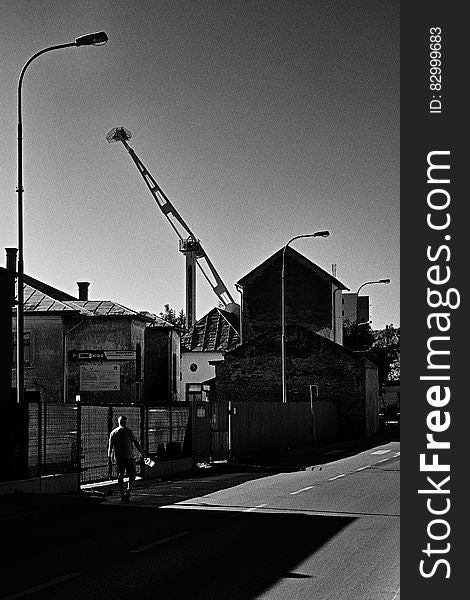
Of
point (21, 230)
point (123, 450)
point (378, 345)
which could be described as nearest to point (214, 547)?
point (123, 450)

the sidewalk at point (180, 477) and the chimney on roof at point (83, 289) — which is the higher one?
the chimney on roof at point (83, 289)

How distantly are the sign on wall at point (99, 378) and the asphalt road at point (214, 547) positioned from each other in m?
27.1

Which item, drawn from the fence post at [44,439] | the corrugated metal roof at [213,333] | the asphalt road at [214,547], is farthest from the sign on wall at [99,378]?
the corrugated metal roof at [213,333]

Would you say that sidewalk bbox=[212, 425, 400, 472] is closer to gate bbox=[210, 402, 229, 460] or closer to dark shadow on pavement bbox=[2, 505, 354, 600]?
gate bbox=[210, 402, 229, 460]

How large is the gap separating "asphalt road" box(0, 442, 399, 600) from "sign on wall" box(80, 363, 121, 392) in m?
27.1

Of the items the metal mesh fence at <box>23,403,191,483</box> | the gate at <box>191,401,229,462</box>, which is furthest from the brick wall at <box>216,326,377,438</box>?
the metal mesh fence at <box>23,403,191,483</box>

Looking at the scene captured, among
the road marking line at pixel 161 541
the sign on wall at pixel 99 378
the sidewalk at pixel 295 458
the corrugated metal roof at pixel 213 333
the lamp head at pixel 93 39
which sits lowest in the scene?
the sidewalk at pixel 295 458

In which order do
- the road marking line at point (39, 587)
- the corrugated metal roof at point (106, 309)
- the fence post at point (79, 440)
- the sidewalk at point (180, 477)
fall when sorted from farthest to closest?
the corrugated metal roof at point (106, 309) < the fence post at point (79, 440) < the sidewalk at point (180, 477) < the road marking line at point (39, 587)

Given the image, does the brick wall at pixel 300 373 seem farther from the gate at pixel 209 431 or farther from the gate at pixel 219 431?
the gate at pixel 209 431

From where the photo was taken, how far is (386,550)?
41.5 feet

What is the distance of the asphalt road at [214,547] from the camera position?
33.2 ft

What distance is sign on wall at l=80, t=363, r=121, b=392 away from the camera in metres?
48.8

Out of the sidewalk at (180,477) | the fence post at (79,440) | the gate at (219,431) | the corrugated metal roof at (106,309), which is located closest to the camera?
the sidewalk at (180,477)

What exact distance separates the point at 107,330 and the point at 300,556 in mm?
39375
